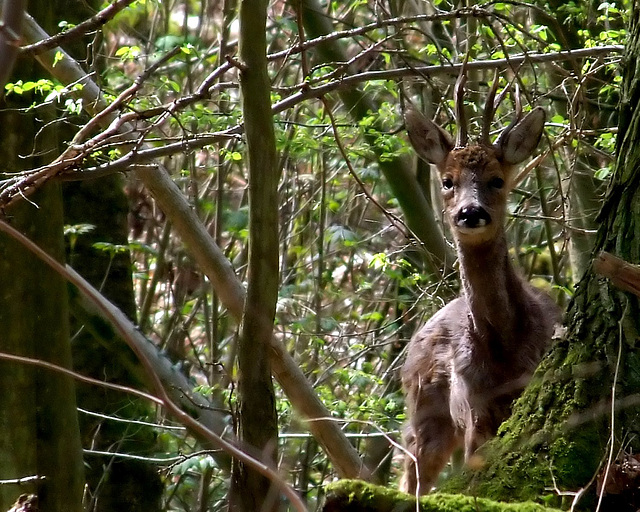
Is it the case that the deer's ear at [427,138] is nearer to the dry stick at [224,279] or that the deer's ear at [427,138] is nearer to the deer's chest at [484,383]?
the deer's chest at [484,383]

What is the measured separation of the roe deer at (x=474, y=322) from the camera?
20.6 ft

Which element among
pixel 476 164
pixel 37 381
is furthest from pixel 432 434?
pixel 37 381

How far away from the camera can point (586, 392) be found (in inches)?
146

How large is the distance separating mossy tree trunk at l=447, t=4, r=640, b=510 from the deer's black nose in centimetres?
223

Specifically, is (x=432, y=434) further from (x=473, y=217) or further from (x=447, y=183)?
(x=447, y=183)

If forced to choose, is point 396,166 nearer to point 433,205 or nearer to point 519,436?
point 433,205

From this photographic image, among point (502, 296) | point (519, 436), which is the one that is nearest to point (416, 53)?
point (502, 296)

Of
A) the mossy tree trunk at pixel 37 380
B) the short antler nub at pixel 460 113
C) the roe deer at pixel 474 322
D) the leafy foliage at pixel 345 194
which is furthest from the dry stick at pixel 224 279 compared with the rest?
the short antler nub at pixel 460 113

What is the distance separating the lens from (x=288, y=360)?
5438mm

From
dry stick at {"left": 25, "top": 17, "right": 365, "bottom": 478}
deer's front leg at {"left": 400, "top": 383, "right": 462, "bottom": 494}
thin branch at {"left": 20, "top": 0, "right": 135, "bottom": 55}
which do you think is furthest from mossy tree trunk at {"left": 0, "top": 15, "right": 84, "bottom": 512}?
deer's front leg at {"left": 400, "top": 383, "right": 462, "bottom": 494}

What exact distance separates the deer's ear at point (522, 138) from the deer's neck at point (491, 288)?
0.59m

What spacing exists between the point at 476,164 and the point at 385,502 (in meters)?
4.08

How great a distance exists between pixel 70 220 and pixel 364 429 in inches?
117

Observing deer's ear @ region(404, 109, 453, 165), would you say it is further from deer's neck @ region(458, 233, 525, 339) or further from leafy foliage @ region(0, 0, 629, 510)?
deer's neck @ region(458, 233, 525, 339)
